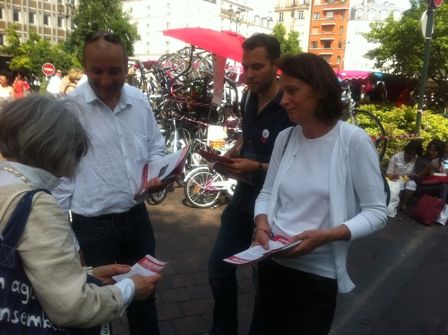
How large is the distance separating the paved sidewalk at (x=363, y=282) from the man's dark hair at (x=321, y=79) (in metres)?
2.04

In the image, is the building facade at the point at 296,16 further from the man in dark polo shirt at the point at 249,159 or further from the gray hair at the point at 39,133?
the gray hair at the point at 39,133

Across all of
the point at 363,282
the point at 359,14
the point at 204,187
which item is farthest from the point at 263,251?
the point at 359,14

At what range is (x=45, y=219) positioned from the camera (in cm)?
117

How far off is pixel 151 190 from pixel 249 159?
0.64 metres

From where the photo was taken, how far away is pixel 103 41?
2.21m

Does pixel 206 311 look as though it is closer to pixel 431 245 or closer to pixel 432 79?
pixel 431 245

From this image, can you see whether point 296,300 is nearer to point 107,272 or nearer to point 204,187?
point 107,272

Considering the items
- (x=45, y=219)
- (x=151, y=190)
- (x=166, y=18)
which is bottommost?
(x=151, y=190)

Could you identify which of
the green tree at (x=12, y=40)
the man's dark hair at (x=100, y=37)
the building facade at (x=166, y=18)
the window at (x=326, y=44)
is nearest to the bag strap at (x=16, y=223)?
the man's dark hair at (x=100, y=37)

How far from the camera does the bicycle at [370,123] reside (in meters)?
8.67

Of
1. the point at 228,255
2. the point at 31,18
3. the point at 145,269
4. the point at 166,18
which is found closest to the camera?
the point at 145,269

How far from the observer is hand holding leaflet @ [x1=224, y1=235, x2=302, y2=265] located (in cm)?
172

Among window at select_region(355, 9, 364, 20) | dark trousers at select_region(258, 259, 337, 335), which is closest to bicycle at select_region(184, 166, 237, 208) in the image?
dark trousers at select_region(258, 259, 337, 335)

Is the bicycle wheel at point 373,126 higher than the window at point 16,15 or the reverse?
the reverse
